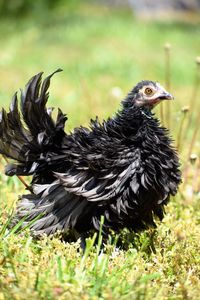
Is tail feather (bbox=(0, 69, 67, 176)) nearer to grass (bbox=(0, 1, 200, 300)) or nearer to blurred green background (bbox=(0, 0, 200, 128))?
grass (bbox=(0, 1, 200, 300))

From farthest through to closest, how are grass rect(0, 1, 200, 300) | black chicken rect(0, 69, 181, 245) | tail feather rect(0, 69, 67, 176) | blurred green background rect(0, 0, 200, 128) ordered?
1. blurred green background rect(0, 0, 200, 128)
2. tail feather rect(0, 69, 67, 176)
3. black chicken rect(0, 69, 181, 245)
4. grass rect(0, 1, 200, 300)

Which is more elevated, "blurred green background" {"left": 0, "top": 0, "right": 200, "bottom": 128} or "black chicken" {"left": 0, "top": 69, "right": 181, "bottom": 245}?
"blurred green background" {"left": 0, "top": 0, "right": 200, "bottom": 128}

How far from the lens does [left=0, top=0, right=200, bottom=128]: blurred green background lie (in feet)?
35.8

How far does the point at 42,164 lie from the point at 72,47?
10.8m

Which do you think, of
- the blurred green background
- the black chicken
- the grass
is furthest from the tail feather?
the blurred green background

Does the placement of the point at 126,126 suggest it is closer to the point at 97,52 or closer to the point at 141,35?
the point at 97,52

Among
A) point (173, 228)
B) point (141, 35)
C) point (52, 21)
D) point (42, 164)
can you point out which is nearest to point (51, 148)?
point (42, 164)

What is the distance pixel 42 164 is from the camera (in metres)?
4.31

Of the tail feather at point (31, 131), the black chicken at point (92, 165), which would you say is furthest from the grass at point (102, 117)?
the tail feather at point (31, 131)

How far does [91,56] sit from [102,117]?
15.7ft

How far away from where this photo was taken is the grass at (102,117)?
3.46 meters

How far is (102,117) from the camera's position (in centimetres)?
938

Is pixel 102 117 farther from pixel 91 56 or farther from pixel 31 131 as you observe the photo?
pixel 31 131

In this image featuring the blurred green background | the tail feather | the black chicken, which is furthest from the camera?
the blurred green background
